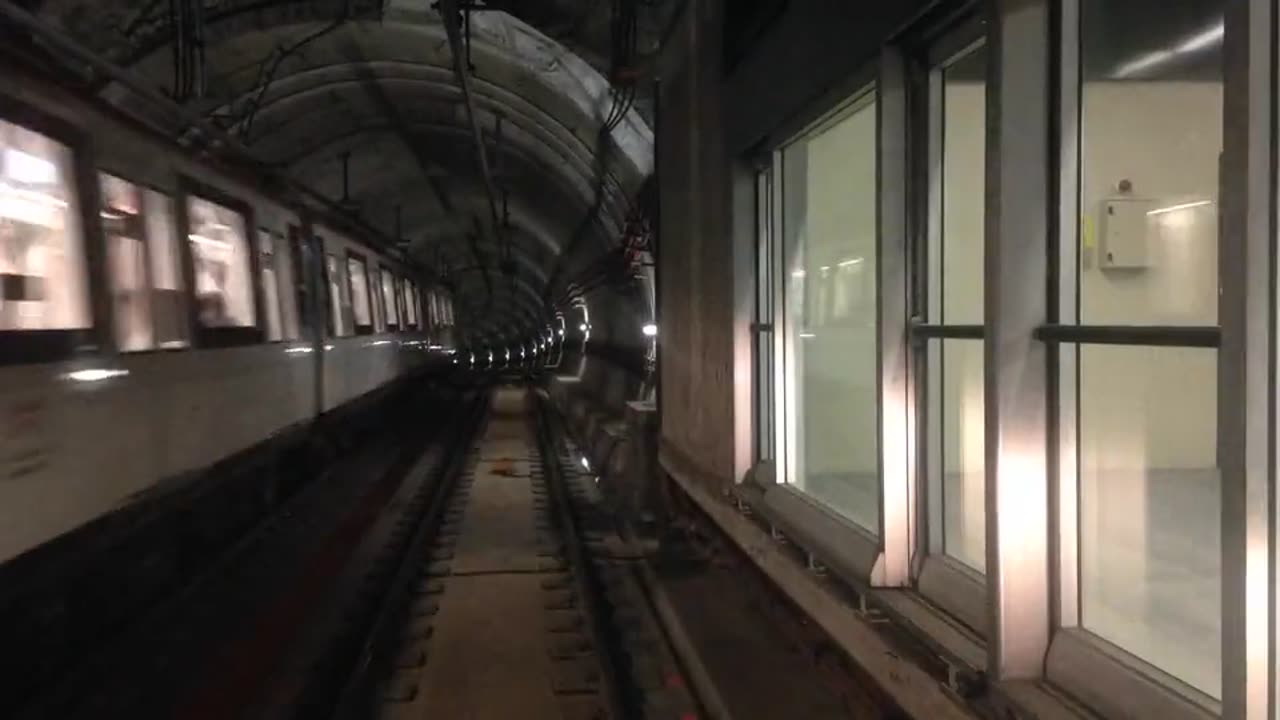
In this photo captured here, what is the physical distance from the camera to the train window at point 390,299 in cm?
1678

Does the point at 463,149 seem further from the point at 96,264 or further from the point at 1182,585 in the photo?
the point at 1182,585

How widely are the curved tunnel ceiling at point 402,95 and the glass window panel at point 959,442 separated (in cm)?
496

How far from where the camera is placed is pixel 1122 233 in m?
2.94

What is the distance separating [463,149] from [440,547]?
37.7 ft

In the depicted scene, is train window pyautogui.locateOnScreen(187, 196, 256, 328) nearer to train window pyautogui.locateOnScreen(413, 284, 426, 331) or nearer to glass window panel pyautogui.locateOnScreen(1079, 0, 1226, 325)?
glass window panel pyautogui.locateOnScreen(1079, 0, 1226, 325)

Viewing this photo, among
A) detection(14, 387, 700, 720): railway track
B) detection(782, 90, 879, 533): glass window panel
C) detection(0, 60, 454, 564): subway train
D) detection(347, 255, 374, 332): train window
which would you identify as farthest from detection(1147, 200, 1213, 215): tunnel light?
detection(347, 255, 374, 332): train window

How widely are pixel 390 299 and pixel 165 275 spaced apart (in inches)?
425

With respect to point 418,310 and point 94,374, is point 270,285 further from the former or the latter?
point 418,310

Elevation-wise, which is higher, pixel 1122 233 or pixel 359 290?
pixel 359 290

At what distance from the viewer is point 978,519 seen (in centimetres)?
373

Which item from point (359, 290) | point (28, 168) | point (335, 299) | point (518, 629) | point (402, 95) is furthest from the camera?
point (402, 95)

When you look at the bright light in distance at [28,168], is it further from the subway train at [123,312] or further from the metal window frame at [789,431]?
the metal window frame at [789,431]

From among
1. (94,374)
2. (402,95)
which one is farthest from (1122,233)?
(402,95)

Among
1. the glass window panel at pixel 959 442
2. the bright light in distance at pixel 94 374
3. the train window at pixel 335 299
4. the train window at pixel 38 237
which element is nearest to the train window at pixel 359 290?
the train window at pixel 335 299
